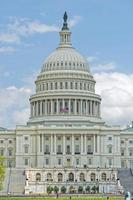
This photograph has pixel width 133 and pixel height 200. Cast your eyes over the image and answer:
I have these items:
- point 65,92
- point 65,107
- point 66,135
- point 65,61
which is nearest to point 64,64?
point 65,61

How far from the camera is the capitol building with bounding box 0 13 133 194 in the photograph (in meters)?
161

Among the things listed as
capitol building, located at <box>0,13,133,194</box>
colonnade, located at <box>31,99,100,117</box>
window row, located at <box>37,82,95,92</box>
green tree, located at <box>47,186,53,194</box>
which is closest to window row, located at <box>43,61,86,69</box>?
capitol building, located at <box>0,13,133,194</box>

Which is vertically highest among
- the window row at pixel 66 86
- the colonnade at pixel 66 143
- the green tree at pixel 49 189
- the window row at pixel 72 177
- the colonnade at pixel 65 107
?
the window row at pixel 66 86

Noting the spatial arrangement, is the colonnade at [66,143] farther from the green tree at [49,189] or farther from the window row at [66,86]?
the green tree at [49,189]

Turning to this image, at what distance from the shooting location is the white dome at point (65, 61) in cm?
19100

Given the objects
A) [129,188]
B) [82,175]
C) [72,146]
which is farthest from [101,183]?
[72,146]

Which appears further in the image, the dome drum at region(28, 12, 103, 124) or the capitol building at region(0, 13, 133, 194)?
the dome drum at region(28, 12, 103, 124)

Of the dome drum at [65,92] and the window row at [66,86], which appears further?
the window row at [66,86]

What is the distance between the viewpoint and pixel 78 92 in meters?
188

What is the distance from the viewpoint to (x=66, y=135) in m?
178

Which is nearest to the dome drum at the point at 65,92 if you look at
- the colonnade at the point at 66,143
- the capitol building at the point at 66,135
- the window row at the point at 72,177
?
the capitol building at the point at 66,135

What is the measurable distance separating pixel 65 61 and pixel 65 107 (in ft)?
41.8

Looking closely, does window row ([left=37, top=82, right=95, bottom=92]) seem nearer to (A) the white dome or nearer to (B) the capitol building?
(B) the capitol building

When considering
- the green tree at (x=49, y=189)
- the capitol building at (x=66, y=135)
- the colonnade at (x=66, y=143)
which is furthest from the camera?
the colonnade at (x=66, y=143)
